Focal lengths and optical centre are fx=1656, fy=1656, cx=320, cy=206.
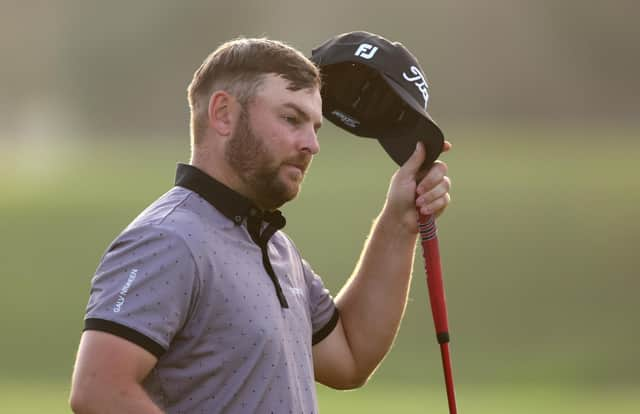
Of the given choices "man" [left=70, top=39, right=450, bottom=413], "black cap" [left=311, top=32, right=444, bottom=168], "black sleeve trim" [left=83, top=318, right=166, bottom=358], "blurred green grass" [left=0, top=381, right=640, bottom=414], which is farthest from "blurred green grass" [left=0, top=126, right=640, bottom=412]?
"black sleeve trim" [left=83, top=318, right=166, bottom=358]

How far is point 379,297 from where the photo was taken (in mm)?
4035

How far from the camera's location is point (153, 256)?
10.8 ft

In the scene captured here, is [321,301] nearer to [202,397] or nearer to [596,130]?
[202,397]

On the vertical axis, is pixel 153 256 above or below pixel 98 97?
below

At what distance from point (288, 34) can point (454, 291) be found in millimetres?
25542

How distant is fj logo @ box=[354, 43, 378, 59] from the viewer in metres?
3.99

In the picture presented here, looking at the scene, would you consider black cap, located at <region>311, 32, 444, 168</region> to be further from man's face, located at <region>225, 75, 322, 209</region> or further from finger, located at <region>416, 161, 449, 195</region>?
man's face, located at <region>225, 75, 322, 209</region>

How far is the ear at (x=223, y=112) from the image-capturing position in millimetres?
3576

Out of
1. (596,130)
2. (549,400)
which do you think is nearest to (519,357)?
(549,400)

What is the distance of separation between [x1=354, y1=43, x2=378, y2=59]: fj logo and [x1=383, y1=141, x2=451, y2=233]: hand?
0.25m

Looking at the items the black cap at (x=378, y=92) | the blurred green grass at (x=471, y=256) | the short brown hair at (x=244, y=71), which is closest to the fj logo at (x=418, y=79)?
the black cap at (x=378, y=92)

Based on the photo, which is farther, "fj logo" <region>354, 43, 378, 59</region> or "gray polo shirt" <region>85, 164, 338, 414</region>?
"fj logo" <region>354, 43, 378, 59</region>

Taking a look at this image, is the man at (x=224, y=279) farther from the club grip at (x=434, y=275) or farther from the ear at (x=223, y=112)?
the club grip at (x=434, y=275)

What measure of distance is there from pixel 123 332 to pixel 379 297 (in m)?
0.97
